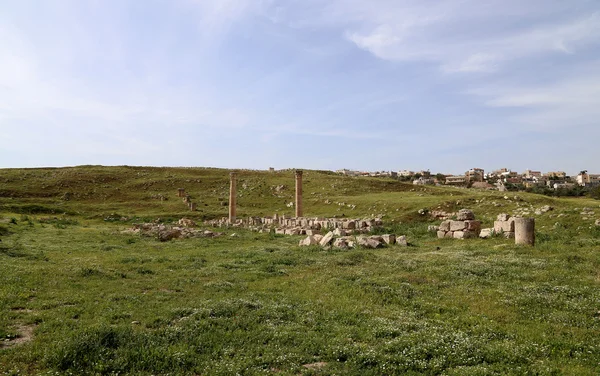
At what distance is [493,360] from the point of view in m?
6.57

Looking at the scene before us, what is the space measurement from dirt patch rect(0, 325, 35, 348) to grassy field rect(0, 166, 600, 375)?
0.02 m

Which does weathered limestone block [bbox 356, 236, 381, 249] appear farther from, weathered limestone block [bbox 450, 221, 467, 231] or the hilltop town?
the hilltop town

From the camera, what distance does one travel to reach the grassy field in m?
6.53

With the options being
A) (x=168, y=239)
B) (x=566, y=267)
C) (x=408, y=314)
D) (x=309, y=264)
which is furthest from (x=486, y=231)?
(x=168, y=239)

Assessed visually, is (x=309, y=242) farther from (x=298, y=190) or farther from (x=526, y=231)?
(x=298, y=190)

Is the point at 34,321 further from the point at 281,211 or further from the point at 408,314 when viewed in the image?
the point at 281,211

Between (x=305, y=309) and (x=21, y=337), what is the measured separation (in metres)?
5.63

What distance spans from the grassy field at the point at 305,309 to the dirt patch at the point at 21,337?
19 mm

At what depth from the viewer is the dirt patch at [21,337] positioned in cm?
719

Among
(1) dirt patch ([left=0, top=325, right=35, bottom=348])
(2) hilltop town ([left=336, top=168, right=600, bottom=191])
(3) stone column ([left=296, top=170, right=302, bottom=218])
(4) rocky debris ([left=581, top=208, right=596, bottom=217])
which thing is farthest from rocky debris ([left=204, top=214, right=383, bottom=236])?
(2) hilltop town ([left=336, top=168, right=600, bottom=191])

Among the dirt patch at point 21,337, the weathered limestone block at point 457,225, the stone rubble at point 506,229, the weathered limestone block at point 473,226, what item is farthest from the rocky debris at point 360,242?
the dirt patch at point 21,337

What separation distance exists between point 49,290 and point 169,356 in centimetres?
633

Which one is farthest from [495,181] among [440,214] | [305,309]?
[305,309]

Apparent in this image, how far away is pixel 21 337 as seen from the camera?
24.8 ft
